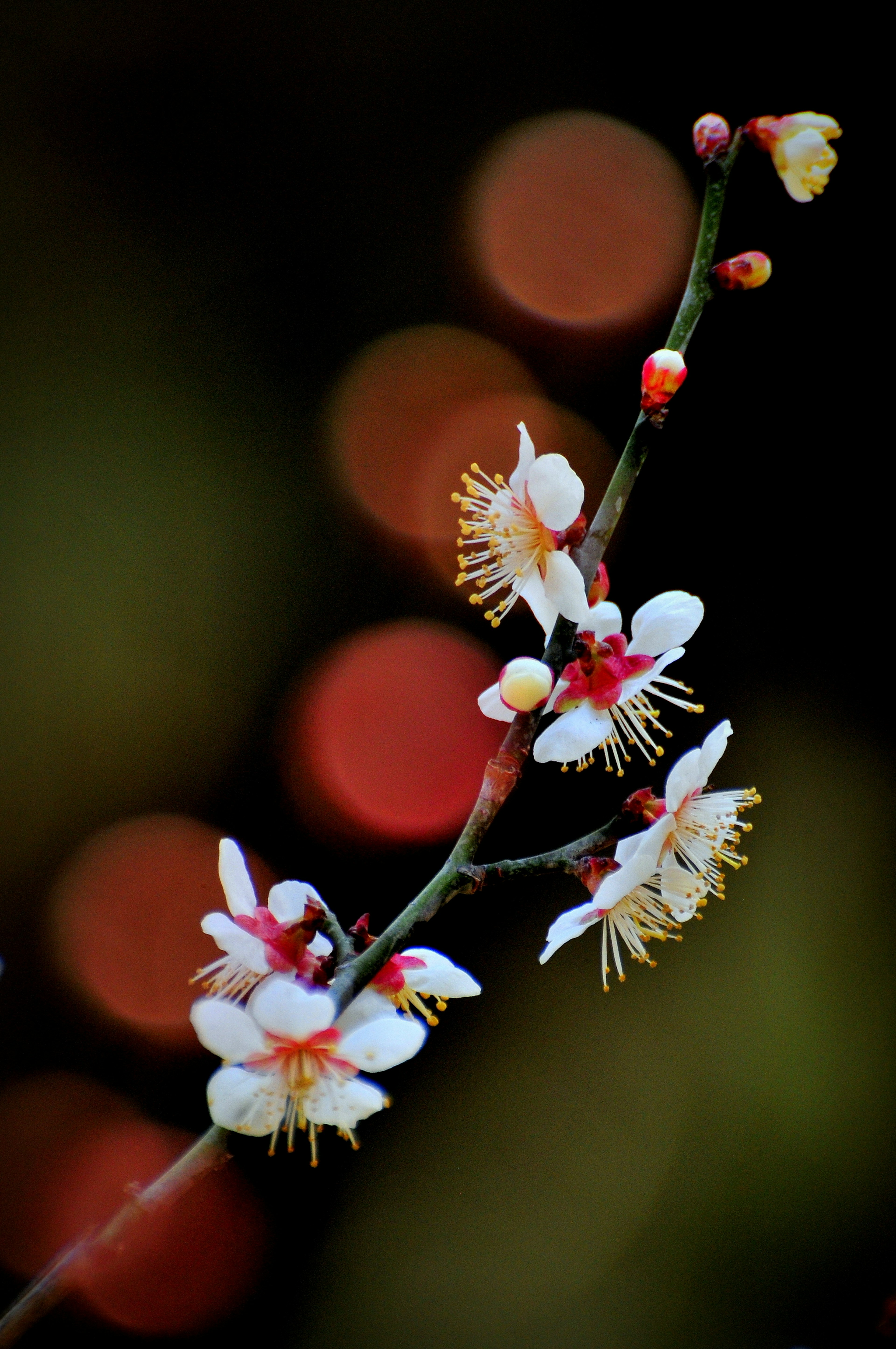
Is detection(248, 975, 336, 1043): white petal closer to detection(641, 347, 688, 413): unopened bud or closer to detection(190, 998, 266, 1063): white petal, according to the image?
detection(190, 998, 266, 1063): white petal

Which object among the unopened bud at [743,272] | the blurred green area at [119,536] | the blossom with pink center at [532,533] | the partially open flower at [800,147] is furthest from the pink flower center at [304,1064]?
the blurred green area at [119,536]

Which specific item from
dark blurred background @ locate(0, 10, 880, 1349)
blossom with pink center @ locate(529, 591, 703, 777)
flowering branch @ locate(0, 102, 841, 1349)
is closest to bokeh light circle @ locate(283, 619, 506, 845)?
dark blurred background @ locate(0, 10, 880, 1349)

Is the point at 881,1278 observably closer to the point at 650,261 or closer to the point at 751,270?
the point at 751,270

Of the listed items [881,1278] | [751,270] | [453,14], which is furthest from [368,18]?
[881,1278]

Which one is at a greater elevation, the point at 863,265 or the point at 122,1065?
the point at 863,265

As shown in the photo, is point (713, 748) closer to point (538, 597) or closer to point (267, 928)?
point (538, 597)

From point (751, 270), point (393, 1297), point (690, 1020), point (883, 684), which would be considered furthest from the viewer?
point (883, 684)
